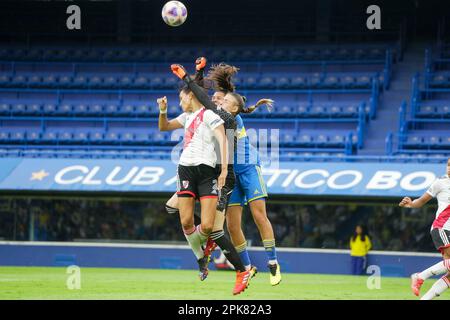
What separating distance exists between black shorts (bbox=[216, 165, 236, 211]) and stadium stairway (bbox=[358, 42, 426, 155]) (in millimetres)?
16677

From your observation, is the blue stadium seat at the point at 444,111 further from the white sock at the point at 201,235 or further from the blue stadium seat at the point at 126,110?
the white sock at the point at 201,235

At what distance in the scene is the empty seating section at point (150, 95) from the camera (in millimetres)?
29641

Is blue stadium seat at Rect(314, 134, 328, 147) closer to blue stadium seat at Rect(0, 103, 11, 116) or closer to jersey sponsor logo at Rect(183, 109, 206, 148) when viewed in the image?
blue stadium seat at Rect(0, 103, 11, 116)

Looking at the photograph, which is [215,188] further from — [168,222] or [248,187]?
[168,222]

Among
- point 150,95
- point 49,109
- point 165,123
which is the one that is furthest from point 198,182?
point 150,95

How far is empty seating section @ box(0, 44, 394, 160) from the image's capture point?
97.2ft

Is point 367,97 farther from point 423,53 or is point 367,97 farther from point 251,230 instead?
point 251,230

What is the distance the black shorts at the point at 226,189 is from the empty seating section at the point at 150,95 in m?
14.8

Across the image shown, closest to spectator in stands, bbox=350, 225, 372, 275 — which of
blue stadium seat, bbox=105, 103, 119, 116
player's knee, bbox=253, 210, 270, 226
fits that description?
blue stadium seat, bbox=105, 103, 119, 116

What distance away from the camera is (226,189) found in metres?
12.2

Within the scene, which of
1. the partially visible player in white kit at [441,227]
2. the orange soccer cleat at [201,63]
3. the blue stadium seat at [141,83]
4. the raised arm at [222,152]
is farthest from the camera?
the blue stadium seat at [141,83]

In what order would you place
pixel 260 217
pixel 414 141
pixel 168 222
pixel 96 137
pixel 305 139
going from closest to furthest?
pixel 260 217 → pixel 168 222 → pixel 414 141 → pixel 305 139 → pixel 96 137

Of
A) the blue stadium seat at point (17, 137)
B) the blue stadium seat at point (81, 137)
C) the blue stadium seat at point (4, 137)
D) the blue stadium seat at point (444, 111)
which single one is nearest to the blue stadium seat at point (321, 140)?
the blue stadium seat at point (444, 111)

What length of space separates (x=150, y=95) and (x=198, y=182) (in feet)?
69.6
